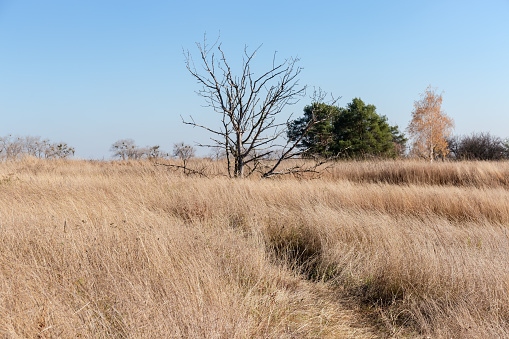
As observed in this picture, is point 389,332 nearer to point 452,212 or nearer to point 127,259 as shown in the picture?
point 127,259

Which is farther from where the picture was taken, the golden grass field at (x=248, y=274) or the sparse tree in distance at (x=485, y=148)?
the sparse tree in distance at (x=485, y=148)

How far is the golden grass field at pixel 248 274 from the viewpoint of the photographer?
2648mm

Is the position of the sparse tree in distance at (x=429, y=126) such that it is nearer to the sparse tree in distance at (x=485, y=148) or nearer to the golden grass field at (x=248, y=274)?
the sparse tree in distance at (x=485, y=148)

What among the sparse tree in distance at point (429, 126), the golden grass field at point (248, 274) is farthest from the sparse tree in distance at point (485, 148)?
the golden grass field at point (248, 274)

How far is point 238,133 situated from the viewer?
10.1 m

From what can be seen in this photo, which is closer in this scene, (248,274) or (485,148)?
(248,274)

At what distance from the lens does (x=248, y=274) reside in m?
3.68

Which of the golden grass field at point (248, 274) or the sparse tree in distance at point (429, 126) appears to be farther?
the sparse tree in distance at point (429, 126)

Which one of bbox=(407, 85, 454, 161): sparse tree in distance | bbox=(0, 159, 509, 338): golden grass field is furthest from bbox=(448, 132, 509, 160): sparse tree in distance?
bbox=(0, 159, 509, 338): golden grass field

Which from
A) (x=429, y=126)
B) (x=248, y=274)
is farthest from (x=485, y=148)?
(x=248, y=274)

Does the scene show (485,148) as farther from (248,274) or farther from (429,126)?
(248,274)

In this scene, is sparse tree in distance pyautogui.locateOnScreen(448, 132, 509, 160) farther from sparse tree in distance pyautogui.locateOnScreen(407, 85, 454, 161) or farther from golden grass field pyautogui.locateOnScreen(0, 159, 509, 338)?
golden grass field pyautogui.locateOnScreen(0, 159, 509, 338)

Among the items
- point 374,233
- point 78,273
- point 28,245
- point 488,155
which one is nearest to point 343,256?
point 374,233

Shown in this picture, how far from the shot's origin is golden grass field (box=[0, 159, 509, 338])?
2.65 m
